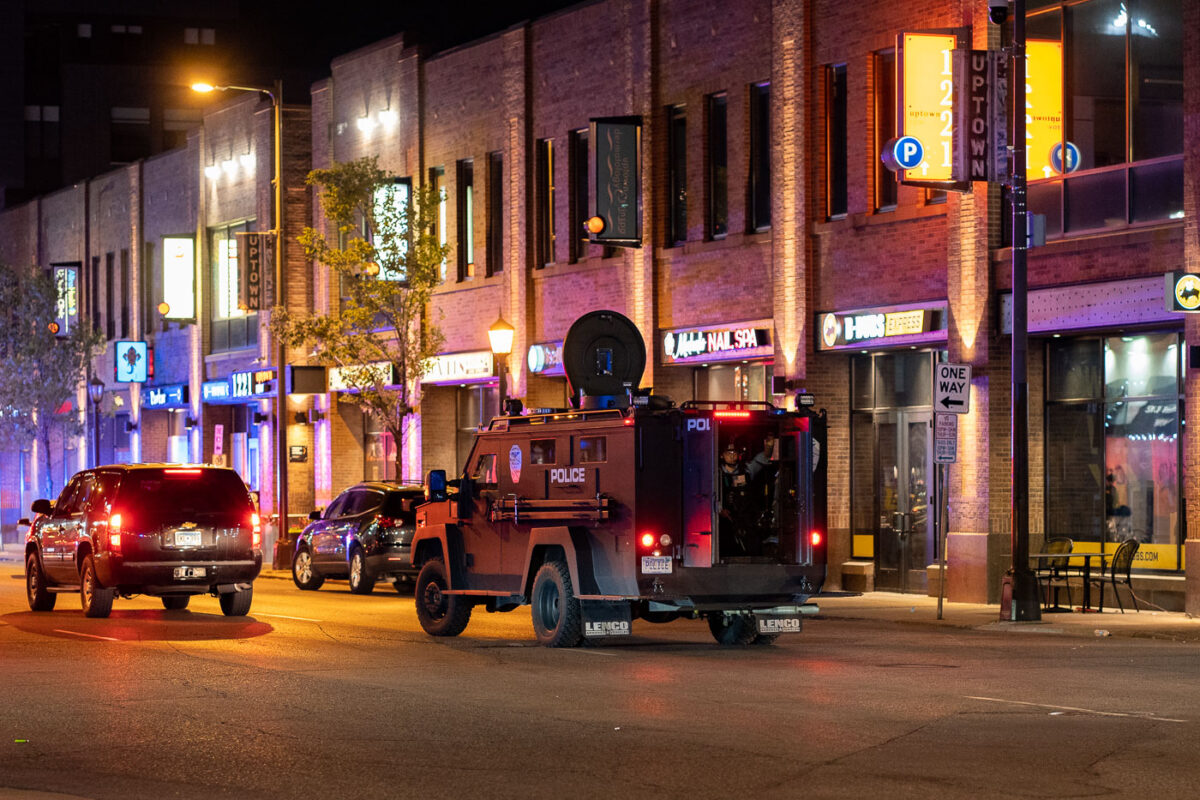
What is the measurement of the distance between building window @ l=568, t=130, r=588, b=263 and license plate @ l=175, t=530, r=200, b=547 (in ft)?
44.0

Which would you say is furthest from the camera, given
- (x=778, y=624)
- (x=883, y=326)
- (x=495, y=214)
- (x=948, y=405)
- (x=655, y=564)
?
(x=495, y=214)

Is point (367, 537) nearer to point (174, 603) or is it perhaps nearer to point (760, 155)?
point (174, 603)

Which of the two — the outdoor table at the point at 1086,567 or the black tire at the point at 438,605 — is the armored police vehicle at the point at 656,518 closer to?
the black tire at the point at 438,605

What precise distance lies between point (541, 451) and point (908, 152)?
8.04 meters

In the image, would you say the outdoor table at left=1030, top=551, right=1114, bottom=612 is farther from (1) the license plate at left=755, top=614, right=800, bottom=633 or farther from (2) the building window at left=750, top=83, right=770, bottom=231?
(2) the building window at left=750, top=83, right=770, bottom=231

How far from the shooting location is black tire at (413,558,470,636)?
67.2ft

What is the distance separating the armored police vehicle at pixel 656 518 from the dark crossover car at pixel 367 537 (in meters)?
8.42

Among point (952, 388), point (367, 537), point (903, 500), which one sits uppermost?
point (952, 388)

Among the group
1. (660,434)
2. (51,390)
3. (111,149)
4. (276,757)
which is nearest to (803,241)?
(660,434)

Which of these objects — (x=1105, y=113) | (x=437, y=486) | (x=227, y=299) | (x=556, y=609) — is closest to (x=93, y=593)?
(x=437, y=486)

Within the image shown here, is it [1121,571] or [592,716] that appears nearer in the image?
[592,716]

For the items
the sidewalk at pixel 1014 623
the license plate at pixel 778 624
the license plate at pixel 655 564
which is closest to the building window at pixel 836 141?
the sidewalk at pixel 1014 623

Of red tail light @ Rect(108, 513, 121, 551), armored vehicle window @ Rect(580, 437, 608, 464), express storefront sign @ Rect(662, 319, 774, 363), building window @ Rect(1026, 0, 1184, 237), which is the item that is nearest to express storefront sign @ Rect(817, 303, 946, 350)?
express storefront sign @ Rect(662, 319, 774, 363)

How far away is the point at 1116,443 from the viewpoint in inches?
977
